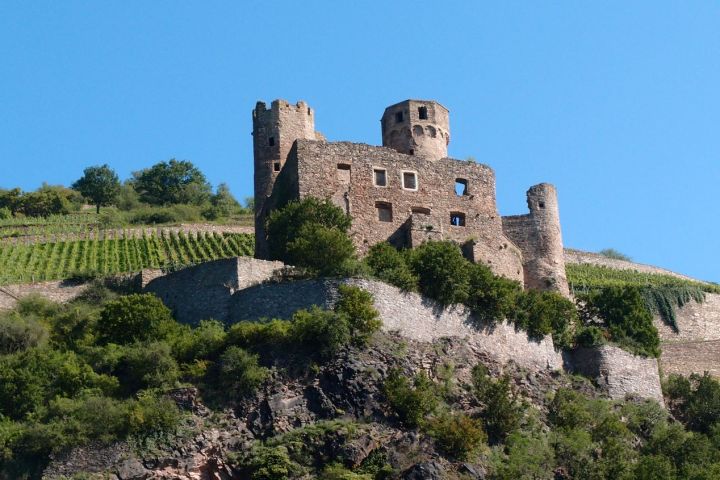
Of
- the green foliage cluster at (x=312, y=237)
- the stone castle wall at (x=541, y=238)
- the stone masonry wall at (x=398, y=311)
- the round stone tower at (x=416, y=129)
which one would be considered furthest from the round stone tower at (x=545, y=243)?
the green foliage cluster at (x=312, y=237)

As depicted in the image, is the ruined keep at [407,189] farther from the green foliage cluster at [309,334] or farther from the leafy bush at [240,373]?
the leafy bush at [240,373]

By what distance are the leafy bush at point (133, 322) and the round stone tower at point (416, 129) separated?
14484 mm

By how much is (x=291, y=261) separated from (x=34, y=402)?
10.3 meters

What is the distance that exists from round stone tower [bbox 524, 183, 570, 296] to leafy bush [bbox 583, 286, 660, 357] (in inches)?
66.9

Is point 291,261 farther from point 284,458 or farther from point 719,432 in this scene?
point 719,432

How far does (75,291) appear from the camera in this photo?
48.4 meters

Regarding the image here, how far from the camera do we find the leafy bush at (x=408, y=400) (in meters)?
38.5

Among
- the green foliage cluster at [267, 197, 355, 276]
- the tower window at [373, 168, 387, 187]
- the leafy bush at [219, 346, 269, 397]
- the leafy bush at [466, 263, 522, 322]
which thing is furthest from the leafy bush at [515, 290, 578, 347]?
the leafy bush at [219, 346, 269, 397]

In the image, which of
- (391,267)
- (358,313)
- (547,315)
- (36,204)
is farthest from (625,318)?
(36,204)

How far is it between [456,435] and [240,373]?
6237 mm

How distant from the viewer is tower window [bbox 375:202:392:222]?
5009 cm

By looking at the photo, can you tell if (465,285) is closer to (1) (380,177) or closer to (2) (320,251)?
(2) (320,251)

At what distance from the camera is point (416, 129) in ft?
175

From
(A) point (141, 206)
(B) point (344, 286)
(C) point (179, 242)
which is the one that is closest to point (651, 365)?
(B) point (344, 286)
